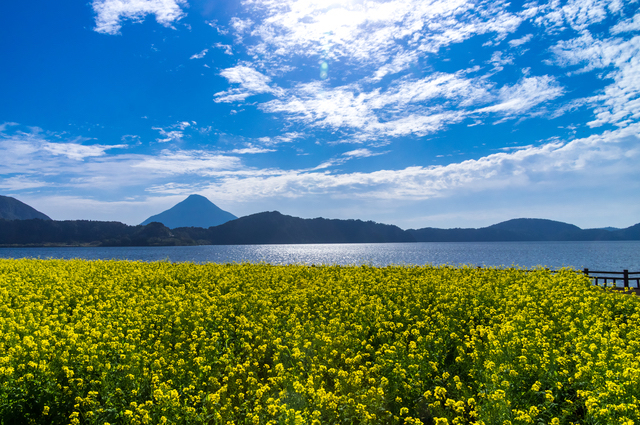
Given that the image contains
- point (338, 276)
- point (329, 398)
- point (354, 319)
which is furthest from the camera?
point (338, 276)

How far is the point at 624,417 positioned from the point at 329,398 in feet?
13.0

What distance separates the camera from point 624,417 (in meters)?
4.70

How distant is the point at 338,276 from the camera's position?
17.4 metres

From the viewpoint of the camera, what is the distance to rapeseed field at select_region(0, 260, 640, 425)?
18.8 ft

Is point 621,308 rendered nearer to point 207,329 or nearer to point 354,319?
point 354,319

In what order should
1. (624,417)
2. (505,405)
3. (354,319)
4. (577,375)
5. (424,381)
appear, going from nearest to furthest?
(624,417) → (505,405) → (577,375) → (424,381) → (354,319)

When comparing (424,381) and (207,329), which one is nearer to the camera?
(424,381)

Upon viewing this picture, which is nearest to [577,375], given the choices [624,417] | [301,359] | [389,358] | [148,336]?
[624,417]

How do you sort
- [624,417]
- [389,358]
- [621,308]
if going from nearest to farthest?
1. [624,417]
2. [389,358]
3. [621,308]

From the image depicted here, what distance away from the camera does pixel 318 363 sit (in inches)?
286

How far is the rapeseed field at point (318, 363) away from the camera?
5.74m

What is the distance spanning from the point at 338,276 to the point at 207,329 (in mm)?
8918

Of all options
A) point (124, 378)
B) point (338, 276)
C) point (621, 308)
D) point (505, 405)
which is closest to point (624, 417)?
point (505, 405)

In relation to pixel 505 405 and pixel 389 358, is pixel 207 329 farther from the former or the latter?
pixel 505 405
